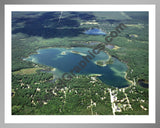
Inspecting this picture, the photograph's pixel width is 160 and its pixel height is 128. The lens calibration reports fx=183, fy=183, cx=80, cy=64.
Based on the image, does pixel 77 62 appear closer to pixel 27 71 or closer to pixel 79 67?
pixel 79 67

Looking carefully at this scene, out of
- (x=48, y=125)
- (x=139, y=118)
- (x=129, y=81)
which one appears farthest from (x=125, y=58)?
(x=48, y=125)

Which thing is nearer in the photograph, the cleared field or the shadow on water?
the cleared field

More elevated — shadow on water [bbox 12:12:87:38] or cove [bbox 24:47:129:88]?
shadow on water [bbox 12:12:87:38]

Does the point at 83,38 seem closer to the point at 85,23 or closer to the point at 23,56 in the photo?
the point at 85,23

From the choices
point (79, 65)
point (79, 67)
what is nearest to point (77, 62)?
point (79, 65)

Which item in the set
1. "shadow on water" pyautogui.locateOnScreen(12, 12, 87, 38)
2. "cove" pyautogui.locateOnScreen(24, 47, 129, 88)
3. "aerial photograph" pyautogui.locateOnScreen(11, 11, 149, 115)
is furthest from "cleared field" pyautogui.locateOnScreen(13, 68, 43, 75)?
"shadow on water" pyautogui.locateOnScreen(12, 12, 87, 38)

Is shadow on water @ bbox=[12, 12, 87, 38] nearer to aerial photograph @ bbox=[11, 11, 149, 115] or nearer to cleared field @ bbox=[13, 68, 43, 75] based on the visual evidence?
aerial photograph @ bbox=[11, 11, 149, 115]

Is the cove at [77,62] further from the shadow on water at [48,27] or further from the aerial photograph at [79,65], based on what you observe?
the shadow on water at [48,27]

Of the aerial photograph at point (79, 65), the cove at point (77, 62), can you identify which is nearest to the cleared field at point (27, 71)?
the aerial photograph at point (79, 65)
